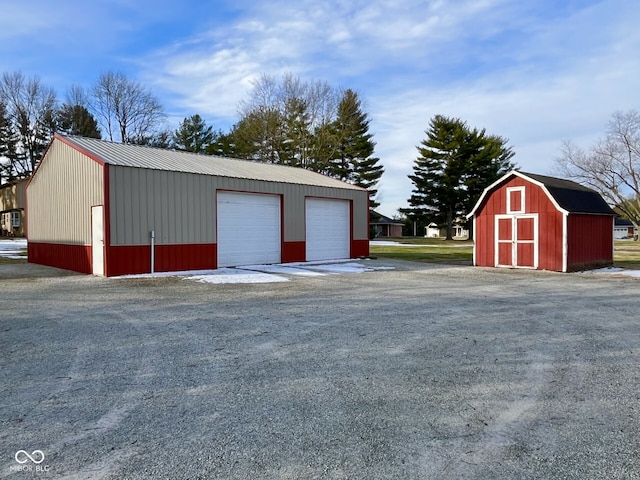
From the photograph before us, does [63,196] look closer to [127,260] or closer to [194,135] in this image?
[127,260]

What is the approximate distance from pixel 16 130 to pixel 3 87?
11.3 feet

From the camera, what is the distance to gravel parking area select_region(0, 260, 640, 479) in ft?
8.51

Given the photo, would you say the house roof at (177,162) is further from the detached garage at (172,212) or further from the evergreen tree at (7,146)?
the evergreen tree at (7,146)

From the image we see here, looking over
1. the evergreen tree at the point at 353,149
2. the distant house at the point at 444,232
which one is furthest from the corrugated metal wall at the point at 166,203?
the distant house at the point at 444,232

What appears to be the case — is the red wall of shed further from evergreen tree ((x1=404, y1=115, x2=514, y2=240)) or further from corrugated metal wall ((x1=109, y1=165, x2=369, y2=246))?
evergreen tree ((x1=404, y1=115, x2=514, y2=240))

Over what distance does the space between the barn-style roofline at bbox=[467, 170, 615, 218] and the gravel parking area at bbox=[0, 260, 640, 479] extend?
752 centimetres

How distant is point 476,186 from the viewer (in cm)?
4134

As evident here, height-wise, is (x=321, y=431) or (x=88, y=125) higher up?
(x=88, y=125)

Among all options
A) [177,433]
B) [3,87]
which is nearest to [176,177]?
[177,433]

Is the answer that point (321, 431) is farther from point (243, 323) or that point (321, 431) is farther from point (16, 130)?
point (16, 130)

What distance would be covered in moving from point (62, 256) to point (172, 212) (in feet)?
15.0

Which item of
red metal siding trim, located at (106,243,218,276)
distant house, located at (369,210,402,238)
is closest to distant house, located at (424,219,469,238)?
distant house, located at (369,210,402,238)

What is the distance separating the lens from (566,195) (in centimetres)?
1473

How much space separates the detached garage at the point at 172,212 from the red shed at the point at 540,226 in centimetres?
533
